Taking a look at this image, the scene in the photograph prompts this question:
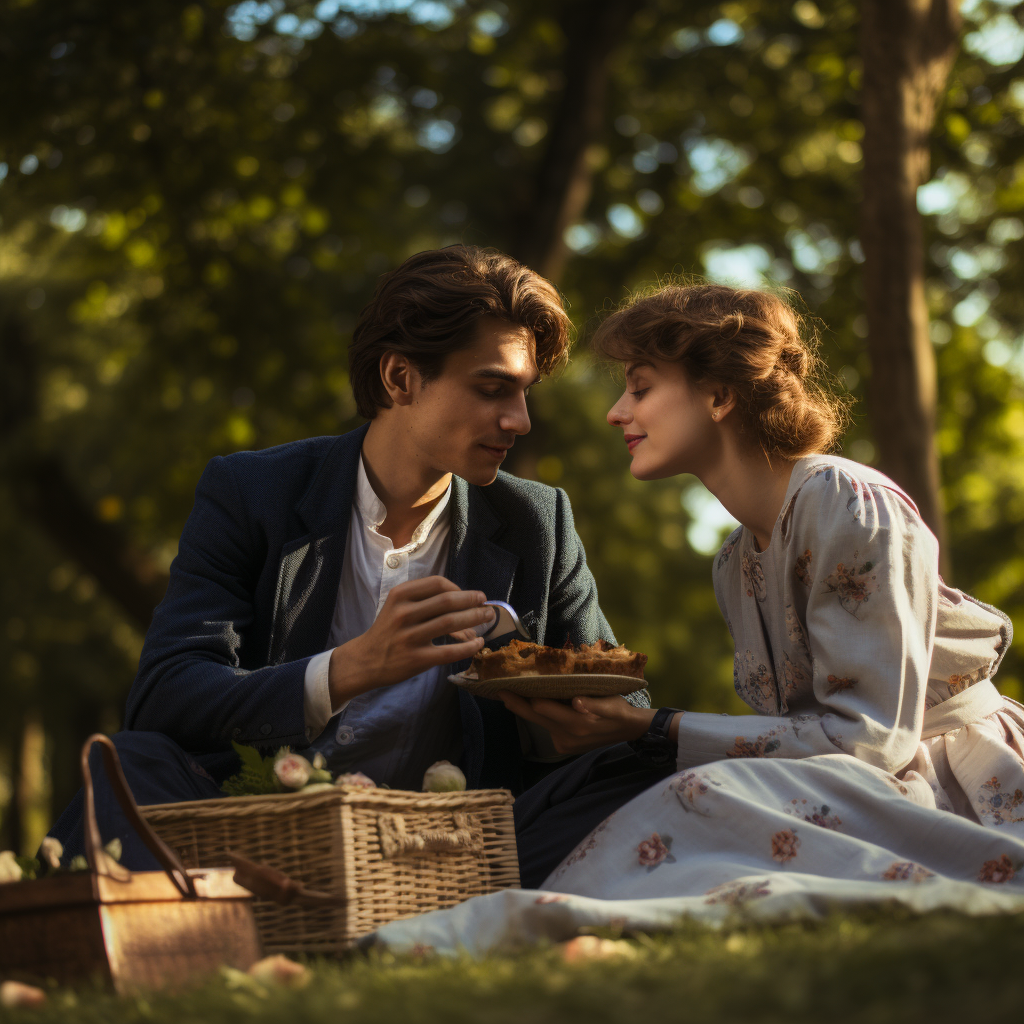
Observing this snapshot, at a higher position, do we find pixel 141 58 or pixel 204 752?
pixel 141 58

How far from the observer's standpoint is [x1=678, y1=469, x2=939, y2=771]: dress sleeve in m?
3.15

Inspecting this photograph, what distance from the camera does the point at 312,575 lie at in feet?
12.2

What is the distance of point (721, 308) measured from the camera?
385cm

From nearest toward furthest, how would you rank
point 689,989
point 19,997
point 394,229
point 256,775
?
1. point 689,989
2. point 19,997
3. point 256,775
4. point 394,229

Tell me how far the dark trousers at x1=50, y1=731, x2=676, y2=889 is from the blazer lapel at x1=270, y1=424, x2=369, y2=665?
0.44 meters

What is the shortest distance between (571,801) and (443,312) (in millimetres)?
1550

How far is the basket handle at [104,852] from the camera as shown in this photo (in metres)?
2.36

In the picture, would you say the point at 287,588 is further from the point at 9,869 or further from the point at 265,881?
the point at 9,869

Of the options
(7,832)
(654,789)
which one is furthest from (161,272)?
(7,832)

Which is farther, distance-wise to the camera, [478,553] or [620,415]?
[478,553]

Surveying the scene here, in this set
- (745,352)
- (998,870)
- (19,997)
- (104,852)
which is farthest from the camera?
(745,352)

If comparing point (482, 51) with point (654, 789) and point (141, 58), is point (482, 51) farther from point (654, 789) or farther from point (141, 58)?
point (654, 789)

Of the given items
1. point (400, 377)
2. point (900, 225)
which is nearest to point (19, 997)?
point (400, 377)

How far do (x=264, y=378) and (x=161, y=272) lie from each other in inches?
46.7
